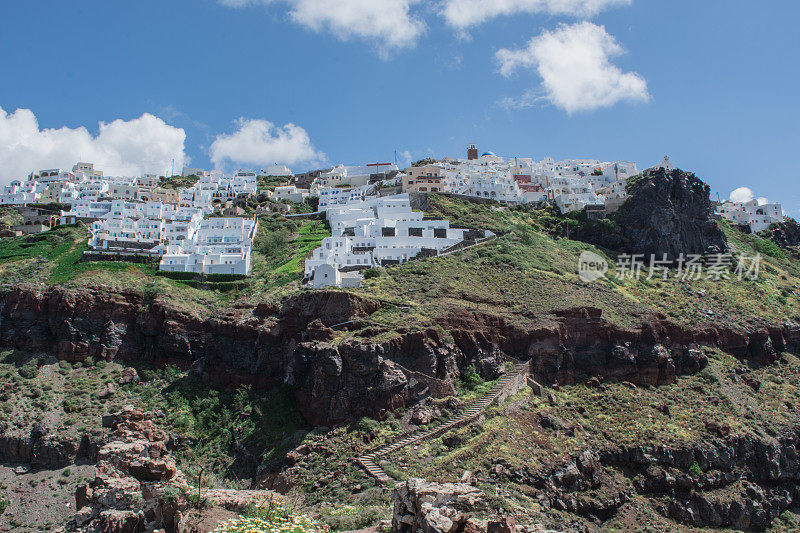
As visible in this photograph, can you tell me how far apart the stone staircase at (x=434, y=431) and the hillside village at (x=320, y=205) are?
1618cm

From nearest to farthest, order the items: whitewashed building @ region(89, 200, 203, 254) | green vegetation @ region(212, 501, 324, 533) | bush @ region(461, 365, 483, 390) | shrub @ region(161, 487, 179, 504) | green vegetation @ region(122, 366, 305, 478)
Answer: green vegetation @ region(212, 501, 324, 533) → shrub @ region(161, 487, 179, 504) → green vegetation @ region(122, 366, 305, 478) → bush @ region(461, 365, 483, 390) → whitewashed building @ region(89, 200, 203, 254)

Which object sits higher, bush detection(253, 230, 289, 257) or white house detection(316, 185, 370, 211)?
white house detection(316, 185, 370, 211)

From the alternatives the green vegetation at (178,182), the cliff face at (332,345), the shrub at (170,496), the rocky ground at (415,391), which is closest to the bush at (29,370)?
the rocky ground at (415,391)

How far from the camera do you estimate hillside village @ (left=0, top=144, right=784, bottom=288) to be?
218ft

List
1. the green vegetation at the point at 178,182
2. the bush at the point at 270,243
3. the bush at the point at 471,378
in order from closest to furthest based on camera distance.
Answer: the bush at the point at 471,378, the bush at the point at 270,243, the green vegetation at the point at 178,182

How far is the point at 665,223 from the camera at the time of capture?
78.8 metres

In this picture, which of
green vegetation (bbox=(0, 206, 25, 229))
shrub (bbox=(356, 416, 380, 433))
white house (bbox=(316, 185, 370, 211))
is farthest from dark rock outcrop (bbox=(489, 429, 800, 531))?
green vegetation (bbox=(0, 206, 25, 229))

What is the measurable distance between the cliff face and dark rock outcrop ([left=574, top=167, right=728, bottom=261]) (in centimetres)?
1880

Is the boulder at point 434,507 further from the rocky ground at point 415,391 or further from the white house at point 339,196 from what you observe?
the white house at point 339,196

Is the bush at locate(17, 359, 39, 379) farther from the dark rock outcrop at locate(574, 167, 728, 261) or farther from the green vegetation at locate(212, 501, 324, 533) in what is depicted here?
the dark rock outcrop at locate(574, 167, 728, 261)

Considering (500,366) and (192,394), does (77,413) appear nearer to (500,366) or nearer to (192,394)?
(192,394)

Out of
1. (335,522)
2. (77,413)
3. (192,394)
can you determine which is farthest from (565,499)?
(77,413)

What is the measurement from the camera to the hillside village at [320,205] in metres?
66.4

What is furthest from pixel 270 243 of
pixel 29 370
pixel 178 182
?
pixel 178 182
